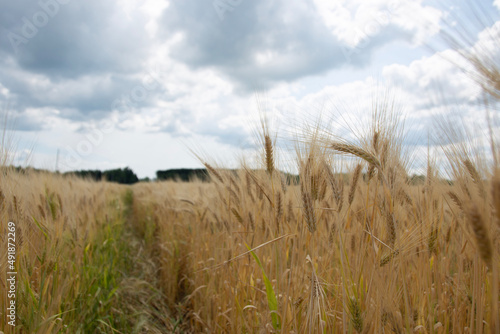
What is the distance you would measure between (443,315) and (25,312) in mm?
2097

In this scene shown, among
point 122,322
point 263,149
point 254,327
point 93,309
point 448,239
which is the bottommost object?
point 122,322

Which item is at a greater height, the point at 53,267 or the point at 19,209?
the point at 19,209

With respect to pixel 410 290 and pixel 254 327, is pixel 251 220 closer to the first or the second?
pixel 254 327

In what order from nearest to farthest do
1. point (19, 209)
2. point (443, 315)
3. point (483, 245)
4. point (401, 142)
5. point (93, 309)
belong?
point (483, 245) < point (443, 315) < point (401, 142) < point (19, 209) < point (93, 309)

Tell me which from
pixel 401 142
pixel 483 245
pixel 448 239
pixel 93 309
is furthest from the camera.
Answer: pixel 93 309

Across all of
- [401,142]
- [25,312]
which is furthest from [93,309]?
[401,142]

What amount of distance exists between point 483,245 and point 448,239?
48.5 inches

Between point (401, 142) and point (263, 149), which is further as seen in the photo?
point (263, 149)

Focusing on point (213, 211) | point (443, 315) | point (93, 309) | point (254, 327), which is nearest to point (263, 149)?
point (254, 327)

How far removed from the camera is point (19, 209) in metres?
1.71

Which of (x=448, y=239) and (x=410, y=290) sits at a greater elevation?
(x=448, y=239)

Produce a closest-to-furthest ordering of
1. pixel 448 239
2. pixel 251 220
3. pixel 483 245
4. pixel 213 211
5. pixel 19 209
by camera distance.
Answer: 1. pixel 483 245
2. pixel 19 209
3. pixel 448 239
4. pixel 251 220
5. pixel 213 211

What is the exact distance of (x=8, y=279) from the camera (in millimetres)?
1449

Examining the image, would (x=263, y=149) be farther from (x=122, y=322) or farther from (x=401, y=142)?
(x=122, y=322)
